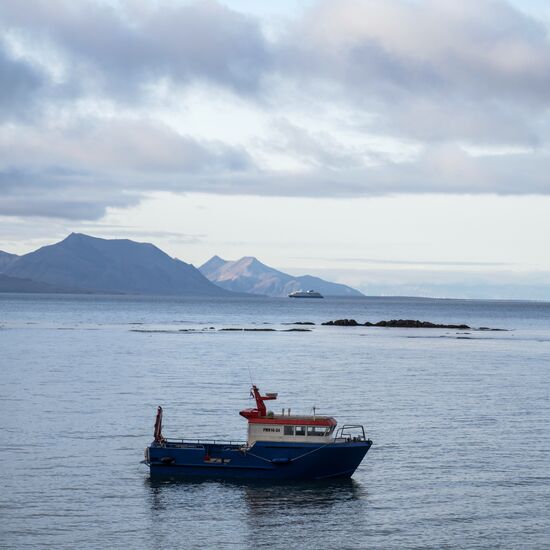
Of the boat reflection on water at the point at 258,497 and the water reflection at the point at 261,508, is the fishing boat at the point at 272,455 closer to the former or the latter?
the boat reflection on water at the point at 258,497

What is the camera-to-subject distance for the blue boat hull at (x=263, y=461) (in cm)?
4778

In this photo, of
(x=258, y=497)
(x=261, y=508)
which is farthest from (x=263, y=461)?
(x=261, y=508)

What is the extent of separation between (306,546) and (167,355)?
82032 millimetres

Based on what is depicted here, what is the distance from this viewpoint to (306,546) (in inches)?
1470

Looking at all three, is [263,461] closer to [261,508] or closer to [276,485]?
[276,485]

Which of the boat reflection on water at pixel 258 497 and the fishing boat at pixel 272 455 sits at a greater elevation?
the fishing boat at pixel 272 455

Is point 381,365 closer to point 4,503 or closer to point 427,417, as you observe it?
point 427,417

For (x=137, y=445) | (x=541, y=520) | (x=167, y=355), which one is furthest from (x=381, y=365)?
(x=541, y=520)

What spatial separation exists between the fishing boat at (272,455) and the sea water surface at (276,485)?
37.7 inches

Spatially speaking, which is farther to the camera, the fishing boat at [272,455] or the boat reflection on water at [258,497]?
the fishing boat at [272,455]

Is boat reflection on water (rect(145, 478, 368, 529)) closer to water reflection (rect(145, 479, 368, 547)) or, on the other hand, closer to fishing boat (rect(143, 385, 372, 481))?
water reflection (rect(145, 479, 368, 547))

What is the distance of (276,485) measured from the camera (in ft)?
155

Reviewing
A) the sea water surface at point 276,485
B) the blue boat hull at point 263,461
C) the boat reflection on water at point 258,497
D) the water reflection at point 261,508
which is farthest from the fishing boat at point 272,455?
the sea water surface at point 276,485

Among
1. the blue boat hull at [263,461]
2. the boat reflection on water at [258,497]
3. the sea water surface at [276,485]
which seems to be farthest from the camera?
the blue boat hull at [263,461]
